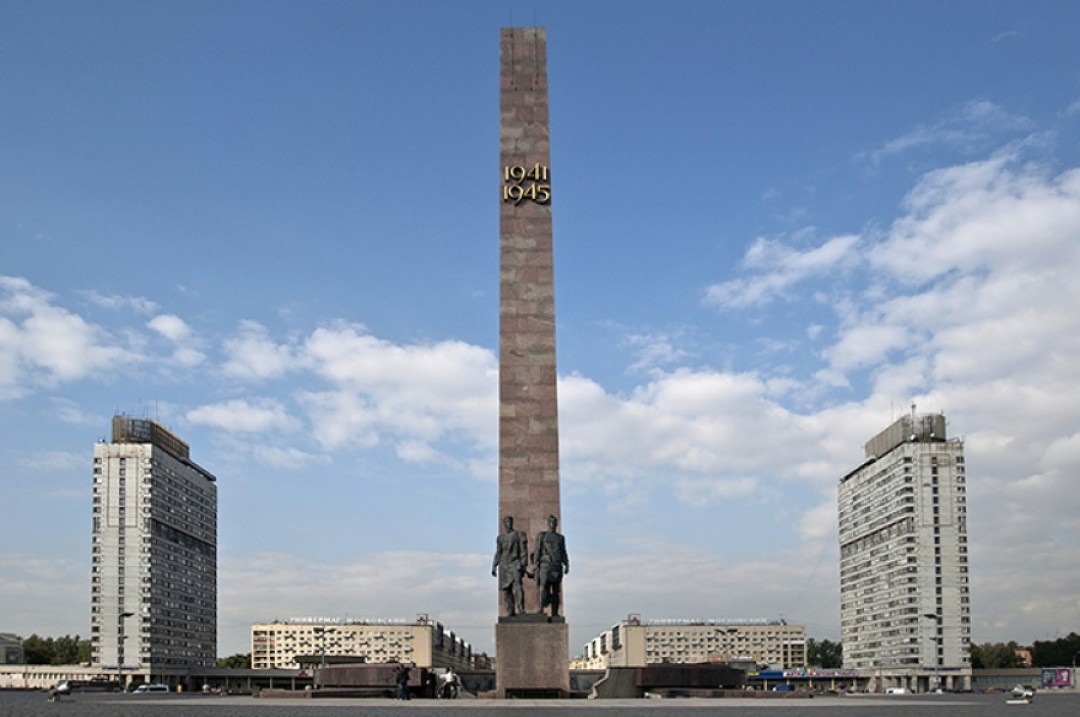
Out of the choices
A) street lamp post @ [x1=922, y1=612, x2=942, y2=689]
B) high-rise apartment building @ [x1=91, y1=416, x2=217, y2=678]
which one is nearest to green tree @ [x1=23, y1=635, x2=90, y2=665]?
high-rise apartment building @ [x1=91, y1=416, x2=217, y2=678]

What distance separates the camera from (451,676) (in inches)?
1328

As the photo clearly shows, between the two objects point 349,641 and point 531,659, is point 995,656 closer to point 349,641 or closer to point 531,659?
point 349,641

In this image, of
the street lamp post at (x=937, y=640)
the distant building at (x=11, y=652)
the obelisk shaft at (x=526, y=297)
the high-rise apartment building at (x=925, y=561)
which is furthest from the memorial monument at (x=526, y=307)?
the distant building at (x=11, y=652)

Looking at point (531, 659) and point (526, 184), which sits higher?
point (526, 184)

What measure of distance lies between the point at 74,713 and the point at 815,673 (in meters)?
113

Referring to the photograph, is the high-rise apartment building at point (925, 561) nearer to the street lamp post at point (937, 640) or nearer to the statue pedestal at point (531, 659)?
the street lamp post at point (937, 640)

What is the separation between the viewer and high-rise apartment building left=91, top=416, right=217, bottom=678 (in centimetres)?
12788

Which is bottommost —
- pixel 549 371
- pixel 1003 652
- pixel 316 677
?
pixel 1003 652

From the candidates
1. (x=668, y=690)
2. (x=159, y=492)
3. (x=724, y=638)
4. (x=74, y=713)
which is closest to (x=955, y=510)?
(x=724, y=638)

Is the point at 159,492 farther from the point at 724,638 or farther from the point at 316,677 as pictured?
the point at 316,677

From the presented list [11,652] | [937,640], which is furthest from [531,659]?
[11,652]

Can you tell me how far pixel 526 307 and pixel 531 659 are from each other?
948cm

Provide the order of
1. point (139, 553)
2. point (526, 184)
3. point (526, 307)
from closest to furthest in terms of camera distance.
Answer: point (526, 307)
point (526, 184)
point (139, 553)

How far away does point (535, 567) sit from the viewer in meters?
30.2
